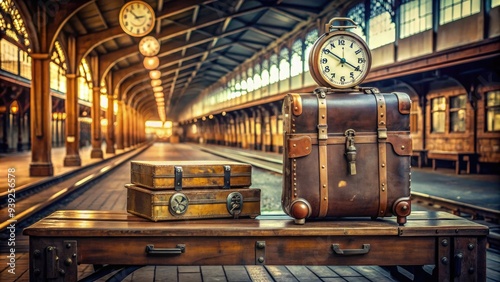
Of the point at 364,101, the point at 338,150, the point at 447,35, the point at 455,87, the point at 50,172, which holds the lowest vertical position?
the point at 50,172

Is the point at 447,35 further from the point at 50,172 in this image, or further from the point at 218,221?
the point at 218,221

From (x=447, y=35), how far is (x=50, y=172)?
1043 cm

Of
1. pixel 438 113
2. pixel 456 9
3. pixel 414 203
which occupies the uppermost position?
pixel 456 9

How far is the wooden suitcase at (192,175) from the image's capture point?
9.57ft

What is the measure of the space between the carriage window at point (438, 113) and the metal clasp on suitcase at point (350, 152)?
13.2 metres

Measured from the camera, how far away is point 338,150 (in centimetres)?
285

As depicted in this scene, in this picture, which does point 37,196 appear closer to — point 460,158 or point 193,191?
point 193,191

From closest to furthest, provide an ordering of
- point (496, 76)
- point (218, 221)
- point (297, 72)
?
point (218, 221) → point (496, 76) → point (297, 72)

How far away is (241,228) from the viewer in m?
2.76

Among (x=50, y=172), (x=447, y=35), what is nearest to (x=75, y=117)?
(x=50, y=172)

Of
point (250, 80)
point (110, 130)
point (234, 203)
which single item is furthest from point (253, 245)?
point (250, 80)

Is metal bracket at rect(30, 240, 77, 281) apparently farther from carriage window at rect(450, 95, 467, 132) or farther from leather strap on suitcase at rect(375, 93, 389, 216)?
carriage window at rect(450, 95, 467, 132)


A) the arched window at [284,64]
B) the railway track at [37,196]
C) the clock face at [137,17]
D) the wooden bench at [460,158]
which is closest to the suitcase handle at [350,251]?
the railway track at [37,196]

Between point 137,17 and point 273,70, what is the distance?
56.3 feet
